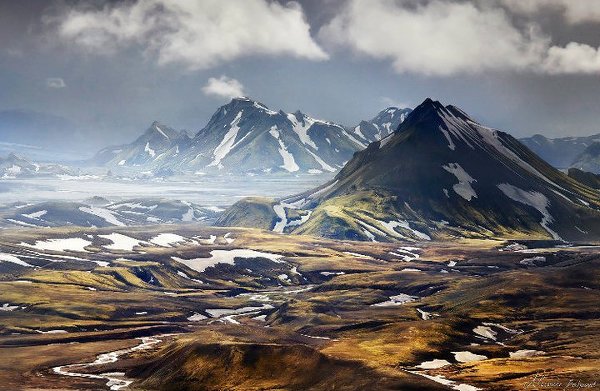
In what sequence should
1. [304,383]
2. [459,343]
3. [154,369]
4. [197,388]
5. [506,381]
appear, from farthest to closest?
1. [459,343]
2. [154,369]
3. [197,388]
4. [304,383]
5. [506,381]

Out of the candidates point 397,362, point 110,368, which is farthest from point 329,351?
point 110,368

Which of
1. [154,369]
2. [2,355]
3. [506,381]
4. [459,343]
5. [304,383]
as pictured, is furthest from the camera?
[2,355]

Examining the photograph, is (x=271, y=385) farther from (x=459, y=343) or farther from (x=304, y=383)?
(x=459, y=343)
